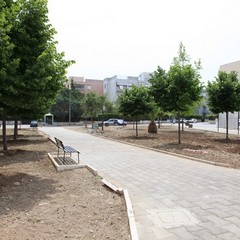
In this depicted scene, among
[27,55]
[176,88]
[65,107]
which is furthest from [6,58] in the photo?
[65,107]

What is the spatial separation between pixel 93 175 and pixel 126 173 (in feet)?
3.37

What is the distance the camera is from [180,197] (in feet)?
21.7

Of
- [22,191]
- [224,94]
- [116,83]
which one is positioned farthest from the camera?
[116,83]

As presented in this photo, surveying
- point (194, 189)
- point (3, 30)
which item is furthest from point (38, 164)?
point (194, 189)

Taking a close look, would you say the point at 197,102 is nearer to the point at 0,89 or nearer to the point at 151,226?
the point at 0,89

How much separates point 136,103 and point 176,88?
652cm

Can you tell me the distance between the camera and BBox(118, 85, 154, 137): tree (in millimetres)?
23609

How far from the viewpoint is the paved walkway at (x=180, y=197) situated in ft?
15.7

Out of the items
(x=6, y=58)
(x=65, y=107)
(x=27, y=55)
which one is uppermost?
(x=65, y=107)

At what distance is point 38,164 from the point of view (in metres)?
11.3

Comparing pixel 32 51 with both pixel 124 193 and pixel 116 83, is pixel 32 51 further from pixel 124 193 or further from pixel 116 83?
pixel 116 83

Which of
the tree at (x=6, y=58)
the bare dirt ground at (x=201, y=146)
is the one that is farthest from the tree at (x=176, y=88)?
the tree at (x=6, y=58)

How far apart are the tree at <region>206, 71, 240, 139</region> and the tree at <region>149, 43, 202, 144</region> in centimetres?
290

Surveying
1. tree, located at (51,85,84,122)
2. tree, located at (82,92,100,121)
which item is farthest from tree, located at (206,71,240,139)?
tree, located at (51,85,84,122)
